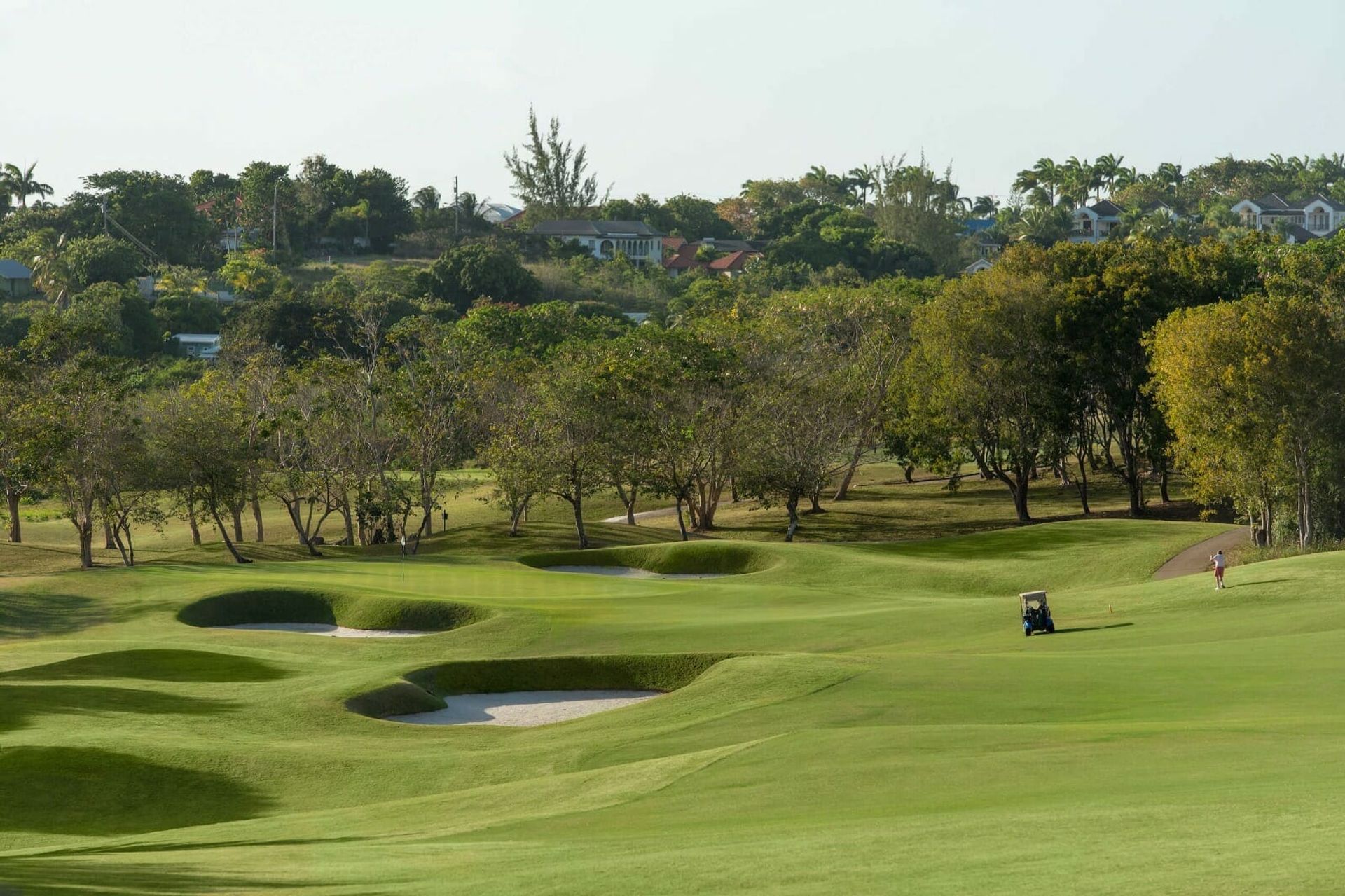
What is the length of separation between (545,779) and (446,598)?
2475 centimetres

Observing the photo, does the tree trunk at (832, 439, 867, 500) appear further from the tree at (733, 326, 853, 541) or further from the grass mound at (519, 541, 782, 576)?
the grass mound at (519, 541, 782, 576)

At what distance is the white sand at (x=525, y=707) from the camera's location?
104 ft

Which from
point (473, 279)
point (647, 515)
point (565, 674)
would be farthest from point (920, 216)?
point (565, 674)

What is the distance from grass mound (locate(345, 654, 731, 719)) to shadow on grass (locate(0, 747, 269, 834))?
9232 millimetres

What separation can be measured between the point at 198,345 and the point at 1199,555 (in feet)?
314

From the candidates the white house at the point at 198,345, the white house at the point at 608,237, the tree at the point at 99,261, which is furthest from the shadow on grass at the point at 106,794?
the white house at the point at 608,237

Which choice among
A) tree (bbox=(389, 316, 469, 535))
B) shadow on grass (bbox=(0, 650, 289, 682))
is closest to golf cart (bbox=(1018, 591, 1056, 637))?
shadow on grass (bbox=(0, 650, 289, 682))

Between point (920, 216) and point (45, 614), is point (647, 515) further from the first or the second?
point (920, 216)

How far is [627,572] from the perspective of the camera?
197 feet

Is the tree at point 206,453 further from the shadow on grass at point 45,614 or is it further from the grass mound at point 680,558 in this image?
the grass mound at point 680,558

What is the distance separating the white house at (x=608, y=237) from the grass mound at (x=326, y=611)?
143 meters

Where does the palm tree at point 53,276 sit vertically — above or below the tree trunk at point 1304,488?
above

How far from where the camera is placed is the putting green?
14469 mm

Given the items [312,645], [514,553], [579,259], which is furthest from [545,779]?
[579,259]
